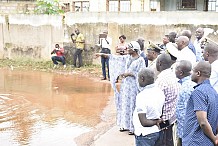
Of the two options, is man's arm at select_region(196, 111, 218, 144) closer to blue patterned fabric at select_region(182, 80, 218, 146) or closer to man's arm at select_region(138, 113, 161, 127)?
blue patterned fabric at select_region(182, 80, 218, 146)

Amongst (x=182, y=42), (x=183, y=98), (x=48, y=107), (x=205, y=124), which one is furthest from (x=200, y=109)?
(x=48, y=107)

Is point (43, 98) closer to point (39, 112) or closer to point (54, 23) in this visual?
point (39, 112)

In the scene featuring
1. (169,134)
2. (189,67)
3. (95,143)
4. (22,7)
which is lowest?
(95,143)

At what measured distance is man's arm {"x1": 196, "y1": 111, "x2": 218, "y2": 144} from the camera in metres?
3.65

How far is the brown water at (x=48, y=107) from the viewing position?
288 inches

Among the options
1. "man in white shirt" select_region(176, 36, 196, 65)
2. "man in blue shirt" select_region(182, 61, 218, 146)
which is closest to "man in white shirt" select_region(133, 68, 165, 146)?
"man in blue shirt" select_region(182, 61, 218, 146)

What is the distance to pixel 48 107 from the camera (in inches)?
373

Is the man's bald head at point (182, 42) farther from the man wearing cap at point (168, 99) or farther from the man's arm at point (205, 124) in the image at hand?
the man's arm at point (205, 124)

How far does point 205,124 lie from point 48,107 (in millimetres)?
6292

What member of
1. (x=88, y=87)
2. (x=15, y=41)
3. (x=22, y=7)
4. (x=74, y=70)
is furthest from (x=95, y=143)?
(x=22, y=7)

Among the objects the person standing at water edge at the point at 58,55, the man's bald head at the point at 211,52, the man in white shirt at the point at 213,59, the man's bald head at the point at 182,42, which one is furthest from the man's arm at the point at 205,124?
the person standing at water edge at the point at 58,55

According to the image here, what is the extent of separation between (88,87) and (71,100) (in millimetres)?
1726

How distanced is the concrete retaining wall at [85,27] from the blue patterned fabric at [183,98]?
9305 millimetres

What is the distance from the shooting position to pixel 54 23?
53.7 feet
